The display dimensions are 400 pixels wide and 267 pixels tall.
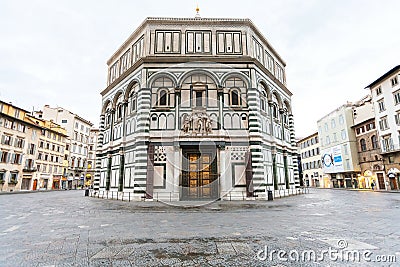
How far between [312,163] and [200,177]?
141 feet

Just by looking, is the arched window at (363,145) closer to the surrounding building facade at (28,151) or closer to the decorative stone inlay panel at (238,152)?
the decorative stone inlay panel at (238,152)

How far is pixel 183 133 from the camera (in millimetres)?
18641

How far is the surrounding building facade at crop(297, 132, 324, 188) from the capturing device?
1949 inches

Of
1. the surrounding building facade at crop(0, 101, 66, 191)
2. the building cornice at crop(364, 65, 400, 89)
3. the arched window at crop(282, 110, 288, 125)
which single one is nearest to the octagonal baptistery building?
the arched window at crop(282, 110, 288, 125)

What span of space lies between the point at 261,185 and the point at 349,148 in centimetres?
2943

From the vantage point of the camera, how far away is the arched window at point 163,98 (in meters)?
19.7

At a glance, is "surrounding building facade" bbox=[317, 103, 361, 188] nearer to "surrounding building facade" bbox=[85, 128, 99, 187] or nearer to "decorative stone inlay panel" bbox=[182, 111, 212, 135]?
"decorative stone inlay panel" bbox=[182, 111, 212, 135]

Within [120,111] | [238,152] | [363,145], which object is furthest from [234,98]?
[363,145]

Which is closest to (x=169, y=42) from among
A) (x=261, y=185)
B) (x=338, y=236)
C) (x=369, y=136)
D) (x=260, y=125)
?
(x=260, y=125)

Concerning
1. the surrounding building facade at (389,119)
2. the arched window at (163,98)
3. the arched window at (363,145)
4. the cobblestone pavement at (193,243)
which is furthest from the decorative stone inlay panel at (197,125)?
the arched window at (363,145)

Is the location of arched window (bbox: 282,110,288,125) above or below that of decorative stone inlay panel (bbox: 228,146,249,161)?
above

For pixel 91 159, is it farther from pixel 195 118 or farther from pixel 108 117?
pixel 195 118

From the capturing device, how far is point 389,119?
3100cm

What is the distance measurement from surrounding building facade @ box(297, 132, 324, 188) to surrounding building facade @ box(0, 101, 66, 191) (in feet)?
180
